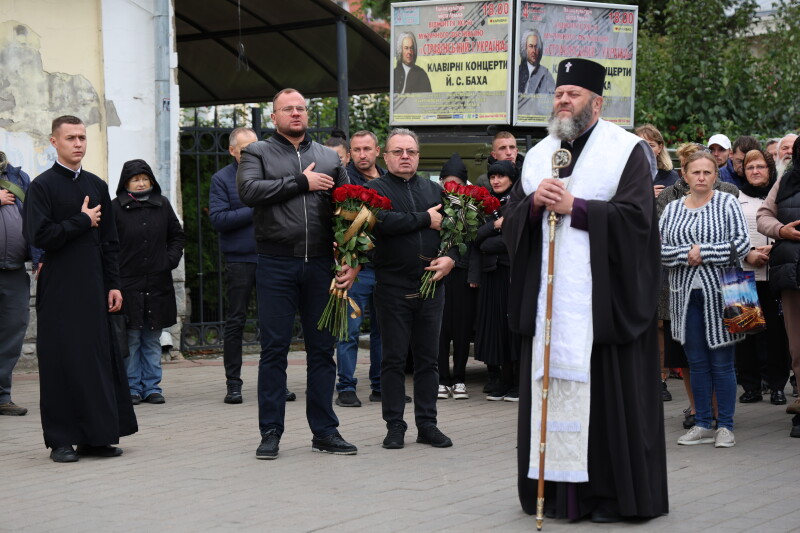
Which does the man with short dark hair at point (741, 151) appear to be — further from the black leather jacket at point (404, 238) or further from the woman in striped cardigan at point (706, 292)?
the black leather jacket at point (404, 238)

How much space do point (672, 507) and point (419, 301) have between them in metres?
2.43

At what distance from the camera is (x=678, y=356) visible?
28.6 feet

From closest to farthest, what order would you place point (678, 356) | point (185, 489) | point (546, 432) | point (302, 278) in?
point (546, 432), point (185, 489), point (302, 278), point (678, 356)

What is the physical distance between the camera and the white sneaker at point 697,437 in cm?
820

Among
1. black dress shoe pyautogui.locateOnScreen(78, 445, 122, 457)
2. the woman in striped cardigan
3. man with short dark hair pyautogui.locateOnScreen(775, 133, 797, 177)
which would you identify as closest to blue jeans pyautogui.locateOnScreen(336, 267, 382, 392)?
black dress shoe pyautogui.locateOnScreen(78, 445, 122, 457)

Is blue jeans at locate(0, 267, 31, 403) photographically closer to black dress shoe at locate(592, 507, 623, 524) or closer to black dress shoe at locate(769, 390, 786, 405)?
black dress shoe at locate(592, 507, 623, 524)

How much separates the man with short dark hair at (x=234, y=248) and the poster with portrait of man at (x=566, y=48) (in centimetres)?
437

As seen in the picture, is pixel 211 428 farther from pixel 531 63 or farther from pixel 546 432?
pixel 531 63

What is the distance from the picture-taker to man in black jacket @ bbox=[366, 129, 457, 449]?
26.2ft

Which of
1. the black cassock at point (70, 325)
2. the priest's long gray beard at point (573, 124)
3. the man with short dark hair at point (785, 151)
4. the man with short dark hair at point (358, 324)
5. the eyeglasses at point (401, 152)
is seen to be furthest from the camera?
the man with short dark hair at point (785, 151)

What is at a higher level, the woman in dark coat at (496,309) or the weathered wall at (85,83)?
the weathered wall at (85,83)

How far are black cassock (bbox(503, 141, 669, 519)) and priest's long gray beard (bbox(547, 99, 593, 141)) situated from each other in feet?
0.93

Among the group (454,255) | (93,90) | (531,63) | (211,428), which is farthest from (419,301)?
(531,63)

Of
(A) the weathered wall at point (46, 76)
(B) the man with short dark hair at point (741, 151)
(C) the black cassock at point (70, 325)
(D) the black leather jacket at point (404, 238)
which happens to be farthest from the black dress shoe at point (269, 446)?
(A) the weathered wall at point (46, 76)
